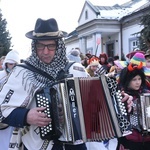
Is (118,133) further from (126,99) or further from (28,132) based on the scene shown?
(28,132)

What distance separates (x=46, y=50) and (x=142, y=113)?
1393 millimetres

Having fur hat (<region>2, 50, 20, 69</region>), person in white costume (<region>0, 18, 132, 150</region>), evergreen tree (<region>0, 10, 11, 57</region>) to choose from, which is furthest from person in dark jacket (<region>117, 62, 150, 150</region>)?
evergreen tree (<region>0, 10, 11, 57</region>)

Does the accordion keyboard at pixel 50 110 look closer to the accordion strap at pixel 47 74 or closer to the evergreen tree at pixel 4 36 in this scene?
the accordion strap at pixel 47 74

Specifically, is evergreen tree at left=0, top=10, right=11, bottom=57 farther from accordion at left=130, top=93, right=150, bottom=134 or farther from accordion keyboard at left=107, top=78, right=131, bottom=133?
accordion keyboard at left=107, top=78, right=131, bottom=133

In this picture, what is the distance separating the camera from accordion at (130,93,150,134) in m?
3.29

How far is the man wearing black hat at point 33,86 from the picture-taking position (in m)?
2.32

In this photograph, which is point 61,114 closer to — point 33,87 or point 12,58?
point 33,87

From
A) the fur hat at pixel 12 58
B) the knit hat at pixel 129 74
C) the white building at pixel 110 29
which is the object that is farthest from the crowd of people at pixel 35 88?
the white building at pixel 110 29

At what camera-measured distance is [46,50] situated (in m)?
2.43

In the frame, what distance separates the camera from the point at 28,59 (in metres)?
2.48

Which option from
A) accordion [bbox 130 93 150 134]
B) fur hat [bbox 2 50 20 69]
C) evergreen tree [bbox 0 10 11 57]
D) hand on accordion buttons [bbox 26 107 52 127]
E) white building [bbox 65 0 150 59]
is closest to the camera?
hand on accordion buttons [bbox 26 107 52 127]

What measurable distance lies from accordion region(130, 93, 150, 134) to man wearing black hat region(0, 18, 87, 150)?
1055 mm

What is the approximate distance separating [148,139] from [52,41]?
183 cm

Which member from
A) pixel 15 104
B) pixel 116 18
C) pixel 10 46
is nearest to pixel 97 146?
pixel 15 104
